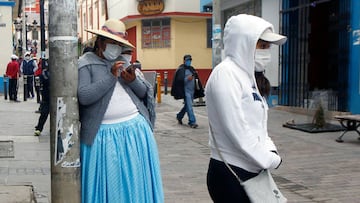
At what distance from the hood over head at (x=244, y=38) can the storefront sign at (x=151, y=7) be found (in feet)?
83.0

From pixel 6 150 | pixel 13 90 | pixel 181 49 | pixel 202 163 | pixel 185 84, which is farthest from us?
pixel 181 49

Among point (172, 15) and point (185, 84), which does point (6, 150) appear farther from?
point (172, 15)

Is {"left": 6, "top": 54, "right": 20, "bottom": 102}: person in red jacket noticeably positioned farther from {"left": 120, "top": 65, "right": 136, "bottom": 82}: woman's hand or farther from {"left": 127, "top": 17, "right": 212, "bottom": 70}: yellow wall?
{"left": 120, "top": 65, "right": 136, "bottom": 82}: woman's hand

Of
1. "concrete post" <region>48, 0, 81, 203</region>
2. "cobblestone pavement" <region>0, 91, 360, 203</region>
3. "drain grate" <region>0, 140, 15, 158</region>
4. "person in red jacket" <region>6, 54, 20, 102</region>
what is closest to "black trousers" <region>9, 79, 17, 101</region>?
"person in red jacket" <region>6, 54, 20, 102</region>

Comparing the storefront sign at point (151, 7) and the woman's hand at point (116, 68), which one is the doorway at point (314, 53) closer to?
the woman's hand at point (116, 68)

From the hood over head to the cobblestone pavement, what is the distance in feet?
10.5

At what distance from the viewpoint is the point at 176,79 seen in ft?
40.4

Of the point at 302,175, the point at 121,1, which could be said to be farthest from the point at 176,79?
the point at 121,1

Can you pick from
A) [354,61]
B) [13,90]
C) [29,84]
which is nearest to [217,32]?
[354,61]

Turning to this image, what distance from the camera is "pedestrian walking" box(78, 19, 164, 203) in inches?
134

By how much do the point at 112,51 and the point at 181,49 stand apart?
25055mm

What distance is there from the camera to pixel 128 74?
3439mm

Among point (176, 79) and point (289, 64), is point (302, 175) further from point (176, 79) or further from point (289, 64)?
point (289, 64)

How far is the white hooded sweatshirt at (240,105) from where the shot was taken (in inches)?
111
